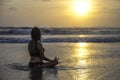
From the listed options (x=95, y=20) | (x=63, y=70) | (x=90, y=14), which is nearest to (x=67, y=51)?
(x=63, y=70)

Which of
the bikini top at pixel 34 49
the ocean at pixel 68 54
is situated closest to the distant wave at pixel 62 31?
the ocean at pixel 68 54

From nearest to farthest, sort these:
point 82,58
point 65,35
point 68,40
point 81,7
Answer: point 82,58
point 68,40
point 65,35
point 81,7

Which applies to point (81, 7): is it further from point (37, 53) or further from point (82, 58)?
point (37, 53)

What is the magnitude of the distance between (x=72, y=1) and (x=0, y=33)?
11.0m

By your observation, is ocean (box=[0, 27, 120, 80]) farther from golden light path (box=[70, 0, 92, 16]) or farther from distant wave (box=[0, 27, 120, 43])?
golden light path (box=[70, 0, 92, 16])

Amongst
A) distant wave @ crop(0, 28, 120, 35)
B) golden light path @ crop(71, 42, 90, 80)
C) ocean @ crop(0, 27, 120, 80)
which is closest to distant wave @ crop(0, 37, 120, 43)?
ocean @ crop(0, 27, 120, 80)

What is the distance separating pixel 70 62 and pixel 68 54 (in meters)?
1.21

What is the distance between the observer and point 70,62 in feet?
41.5

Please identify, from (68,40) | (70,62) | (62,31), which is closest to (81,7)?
(62,31)

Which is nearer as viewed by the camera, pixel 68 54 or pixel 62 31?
pixel 68 54

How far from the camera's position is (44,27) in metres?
20.7

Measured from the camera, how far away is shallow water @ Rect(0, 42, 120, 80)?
11164 millimetres

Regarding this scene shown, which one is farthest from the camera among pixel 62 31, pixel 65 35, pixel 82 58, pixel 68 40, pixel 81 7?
pixel 81 7

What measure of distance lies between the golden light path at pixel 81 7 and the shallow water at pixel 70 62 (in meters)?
8.65
